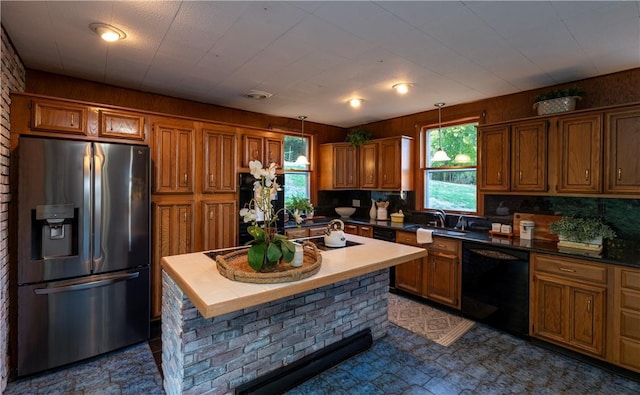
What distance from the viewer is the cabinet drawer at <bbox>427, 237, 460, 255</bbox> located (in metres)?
3.56

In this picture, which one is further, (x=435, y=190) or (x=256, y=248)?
(x=435, y=190)

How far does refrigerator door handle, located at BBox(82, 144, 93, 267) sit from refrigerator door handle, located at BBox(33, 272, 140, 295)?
0.60 ft

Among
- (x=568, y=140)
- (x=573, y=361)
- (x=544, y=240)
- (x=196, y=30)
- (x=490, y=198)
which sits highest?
(x=196, y=30)

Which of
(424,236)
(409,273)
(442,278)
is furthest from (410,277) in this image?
(424,236)

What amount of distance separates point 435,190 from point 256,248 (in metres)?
3.41

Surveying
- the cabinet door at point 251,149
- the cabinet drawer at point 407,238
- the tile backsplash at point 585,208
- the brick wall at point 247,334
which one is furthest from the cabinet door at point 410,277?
the cabinet door at point 251,149

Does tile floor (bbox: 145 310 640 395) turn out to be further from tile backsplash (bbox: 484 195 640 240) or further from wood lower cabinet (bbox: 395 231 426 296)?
tile backsplash (bbox: 484 195 640 240)

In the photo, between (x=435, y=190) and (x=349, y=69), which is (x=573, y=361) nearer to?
(x=435, y=190)

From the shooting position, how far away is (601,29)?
215 centimetres

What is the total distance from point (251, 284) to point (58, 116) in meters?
2.34

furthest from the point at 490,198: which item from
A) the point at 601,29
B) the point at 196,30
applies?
the point at 196,30

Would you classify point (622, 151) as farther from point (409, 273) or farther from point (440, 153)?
point (409, 273)

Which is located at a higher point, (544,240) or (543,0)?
(543,0)

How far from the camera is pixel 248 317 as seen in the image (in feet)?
6.83
